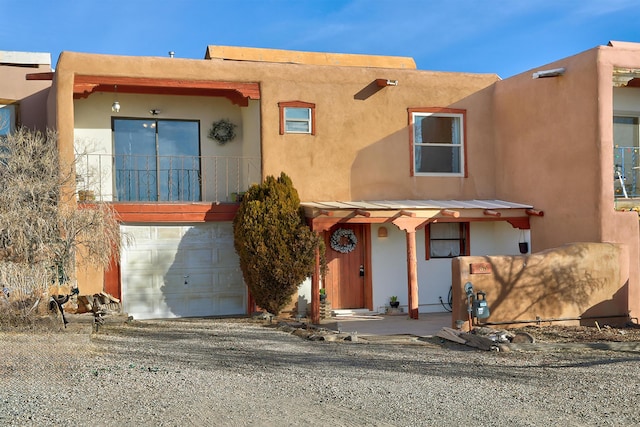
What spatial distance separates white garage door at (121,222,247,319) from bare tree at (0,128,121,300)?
1847 millimetres

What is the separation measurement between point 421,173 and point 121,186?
22.7 feet

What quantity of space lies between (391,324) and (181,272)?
467 centimetres

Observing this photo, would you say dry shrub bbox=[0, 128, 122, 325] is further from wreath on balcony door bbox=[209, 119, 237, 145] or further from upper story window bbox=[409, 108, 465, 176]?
upper story window bbox=[409, 108, 465, 176]

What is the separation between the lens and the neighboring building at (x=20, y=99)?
16094 millimetres

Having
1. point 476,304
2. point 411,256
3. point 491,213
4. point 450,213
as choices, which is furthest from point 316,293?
point 491,213

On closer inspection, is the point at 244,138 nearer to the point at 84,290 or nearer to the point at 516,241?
the point at 84,290

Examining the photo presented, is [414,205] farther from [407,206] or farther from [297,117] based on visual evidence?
[297,117]

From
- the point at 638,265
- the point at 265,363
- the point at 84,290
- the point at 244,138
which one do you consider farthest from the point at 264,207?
the point at 638,265

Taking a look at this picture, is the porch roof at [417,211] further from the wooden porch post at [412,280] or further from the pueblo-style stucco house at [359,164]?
the wooden porch post at [412,280]

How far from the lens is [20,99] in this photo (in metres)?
16.2

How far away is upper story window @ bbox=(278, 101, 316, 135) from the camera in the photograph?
15016mm

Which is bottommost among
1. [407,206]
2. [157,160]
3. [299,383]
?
[299,383]

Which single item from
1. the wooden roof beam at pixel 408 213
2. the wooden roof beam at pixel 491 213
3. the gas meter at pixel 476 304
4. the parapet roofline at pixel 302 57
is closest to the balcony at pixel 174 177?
the parapet roofline at pixel 302 57

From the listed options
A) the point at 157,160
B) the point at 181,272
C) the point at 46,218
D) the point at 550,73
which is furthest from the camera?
the point at 157,160
